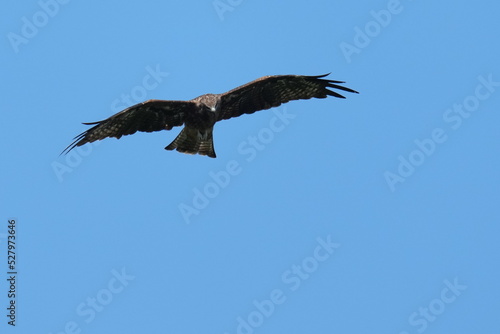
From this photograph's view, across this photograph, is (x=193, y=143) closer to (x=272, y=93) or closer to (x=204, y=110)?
(x=204, y=110)

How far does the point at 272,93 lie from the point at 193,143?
5.73 feet

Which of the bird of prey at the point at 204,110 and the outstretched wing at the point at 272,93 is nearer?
the bird of prey at the point at 204,110

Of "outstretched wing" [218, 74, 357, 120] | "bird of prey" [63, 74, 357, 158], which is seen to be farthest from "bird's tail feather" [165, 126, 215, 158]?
"outstretched wing" [218, 74, 357, 120]

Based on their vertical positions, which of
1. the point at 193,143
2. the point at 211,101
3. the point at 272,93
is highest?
the point at 211,101

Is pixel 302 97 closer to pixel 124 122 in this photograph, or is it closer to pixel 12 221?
pixel 124 122

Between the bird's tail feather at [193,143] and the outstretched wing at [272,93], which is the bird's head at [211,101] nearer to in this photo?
the outstretched wing at [272,93]

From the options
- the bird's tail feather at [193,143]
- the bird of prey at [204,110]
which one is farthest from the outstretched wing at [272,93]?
the bird's tail feather at [193,143]

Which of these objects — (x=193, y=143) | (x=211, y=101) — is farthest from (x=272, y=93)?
(x=193, y=143)

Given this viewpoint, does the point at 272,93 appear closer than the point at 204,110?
No

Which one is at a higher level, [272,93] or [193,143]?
[193,143]

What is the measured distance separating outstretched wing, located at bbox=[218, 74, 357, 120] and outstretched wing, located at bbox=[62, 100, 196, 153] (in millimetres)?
817

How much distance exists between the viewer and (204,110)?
15.6 m

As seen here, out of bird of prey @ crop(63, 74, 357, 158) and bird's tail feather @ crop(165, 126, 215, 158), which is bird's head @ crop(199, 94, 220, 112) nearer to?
bird of prey @ crop(63, 74, 357, 158)

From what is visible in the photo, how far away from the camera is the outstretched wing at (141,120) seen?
50.6 ft
